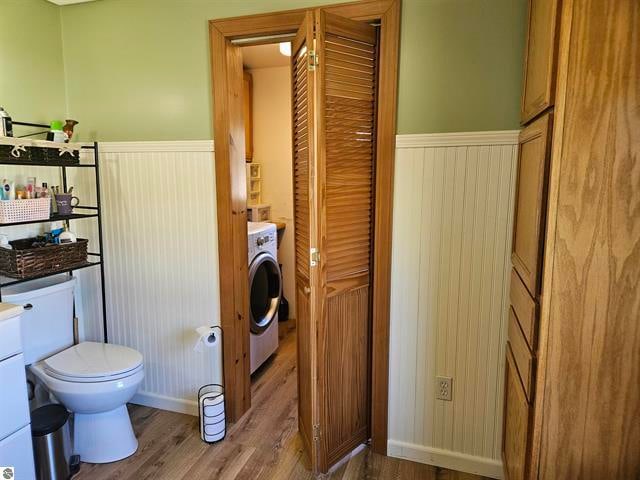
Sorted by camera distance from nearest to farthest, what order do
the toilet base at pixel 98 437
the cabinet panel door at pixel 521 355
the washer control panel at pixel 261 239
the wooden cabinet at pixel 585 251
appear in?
the wooden cabinet at pixel 585 251, the cabinet panel door at pixel 521 355, the toilet base at pixel 98 437, the washer control panel at pixel 261 239

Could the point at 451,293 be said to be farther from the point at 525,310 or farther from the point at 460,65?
the point at 460,65

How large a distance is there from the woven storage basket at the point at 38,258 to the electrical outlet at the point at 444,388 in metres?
1.91

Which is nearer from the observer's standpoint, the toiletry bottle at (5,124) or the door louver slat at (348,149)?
the door louver slat at (348,149)

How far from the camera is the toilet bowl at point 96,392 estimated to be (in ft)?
6.48

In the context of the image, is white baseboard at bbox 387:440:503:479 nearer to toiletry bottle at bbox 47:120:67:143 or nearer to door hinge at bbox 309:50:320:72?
door hinge at bbox 309:50:320:72

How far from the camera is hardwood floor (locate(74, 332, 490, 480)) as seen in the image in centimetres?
201

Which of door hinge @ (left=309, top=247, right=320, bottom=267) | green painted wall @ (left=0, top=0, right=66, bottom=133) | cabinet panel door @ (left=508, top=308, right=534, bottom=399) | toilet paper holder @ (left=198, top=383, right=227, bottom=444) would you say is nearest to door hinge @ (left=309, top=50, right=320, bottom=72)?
door hinge @ (left=309, top=247, right=320, bottom=267)

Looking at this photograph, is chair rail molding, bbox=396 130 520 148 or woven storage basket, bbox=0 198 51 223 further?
woven storage basket, bbox=0 198 51 223

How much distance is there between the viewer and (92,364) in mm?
2084

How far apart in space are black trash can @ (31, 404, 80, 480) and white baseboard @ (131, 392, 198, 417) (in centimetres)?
59

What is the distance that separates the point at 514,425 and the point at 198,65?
2103 millimetres

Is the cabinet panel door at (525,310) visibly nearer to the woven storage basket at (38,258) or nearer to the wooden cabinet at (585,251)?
the wooden cabinet at (585,251)

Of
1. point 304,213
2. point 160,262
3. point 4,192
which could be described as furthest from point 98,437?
point 304,213

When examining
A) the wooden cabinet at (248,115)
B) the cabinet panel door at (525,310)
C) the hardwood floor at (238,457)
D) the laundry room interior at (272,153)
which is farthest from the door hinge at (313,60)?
the wooden cabinet at (248,115)
